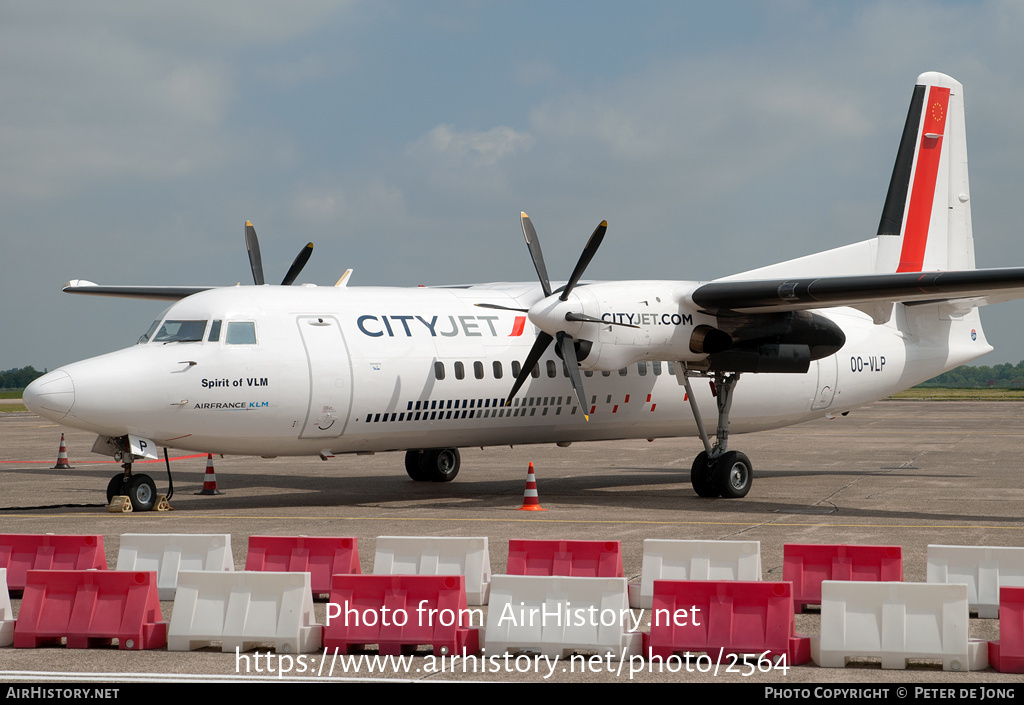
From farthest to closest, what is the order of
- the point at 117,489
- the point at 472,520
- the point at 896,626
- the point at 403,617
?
1. the point at 117,489
2. the point at 472,520
3. the point at 403,617
4. the point at 896,626

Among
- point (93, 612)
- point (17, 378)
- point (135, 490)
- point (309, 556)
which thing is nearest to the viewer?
point (93, 612)

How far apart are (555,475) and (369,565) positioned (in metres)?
12.3

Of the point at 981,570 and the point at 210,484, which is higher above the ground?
the point at 210,484

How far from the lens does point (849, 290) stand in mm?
16453

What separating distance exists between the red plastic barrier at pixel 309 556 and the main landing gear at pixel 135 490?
6.97m

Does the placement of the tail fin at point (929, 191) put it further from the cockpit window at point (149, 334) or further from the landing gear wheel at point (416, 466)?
the cockpit window at point (149, 334)

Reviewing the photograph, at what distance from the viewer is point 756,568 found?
912cm

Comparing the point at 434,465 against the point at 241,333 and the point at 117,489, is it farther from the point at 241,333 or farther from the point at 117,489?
the point at 117,489

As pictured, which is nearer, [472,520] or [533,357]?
[472,520]

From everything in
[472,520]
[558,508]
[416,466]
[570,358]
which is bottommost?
[472,520]

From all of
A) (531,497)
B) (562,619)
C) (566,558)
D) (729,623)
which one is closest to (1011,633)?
(729,623)

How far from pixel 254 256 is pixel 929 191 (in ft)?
45.7

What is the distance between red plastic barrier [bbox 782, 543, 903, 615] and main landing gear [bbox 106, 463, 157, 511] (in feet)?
33.5

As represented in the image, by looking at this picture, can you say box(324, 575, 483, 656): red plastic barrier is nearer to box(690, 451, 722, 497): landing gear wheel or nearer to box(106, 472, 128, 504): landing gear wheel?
box(106, 472, 128, 504): landing gear wheel
